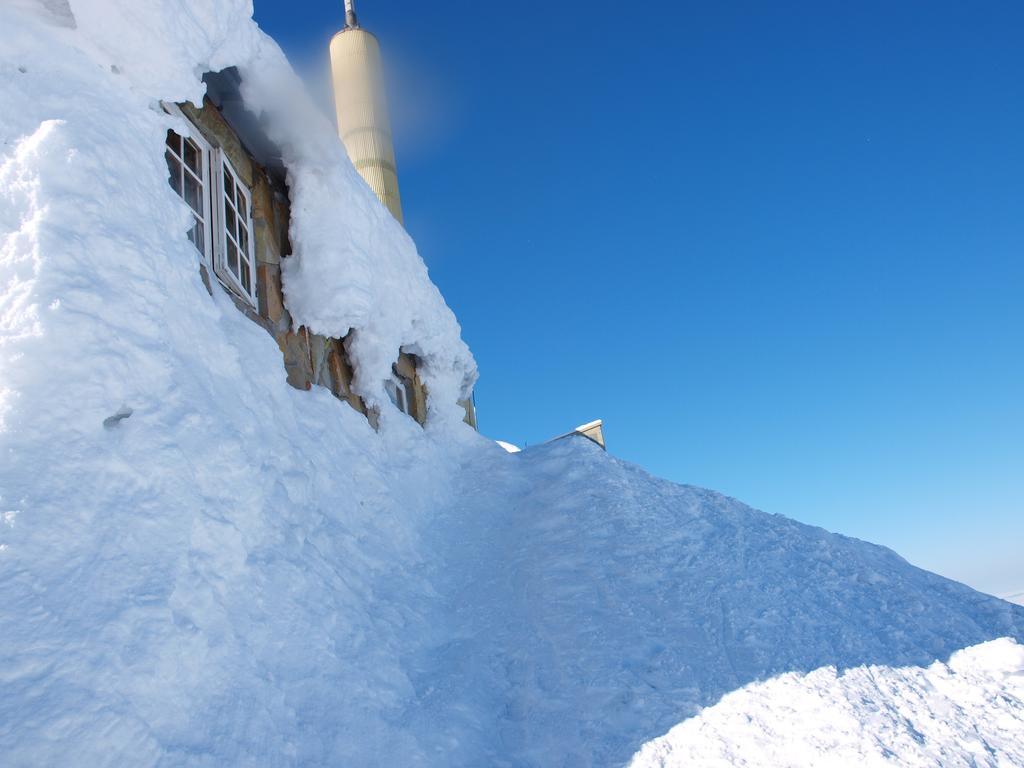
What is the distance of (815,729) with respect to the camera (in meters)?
2.81

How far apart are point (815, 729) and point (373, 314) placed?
4979 mm

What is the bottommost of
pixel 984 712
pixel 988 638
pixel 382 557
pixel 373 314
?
pixel 984 712

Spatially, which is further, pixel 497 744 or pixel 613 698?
pixel 613 698

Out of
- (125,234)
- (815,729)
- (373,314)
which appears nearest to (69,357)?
(125,234)

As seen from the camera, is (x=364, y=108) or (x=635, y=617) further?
(x=364, y=108)

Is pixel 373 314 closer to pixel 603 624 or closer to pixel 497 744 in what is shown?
pixel 603 624

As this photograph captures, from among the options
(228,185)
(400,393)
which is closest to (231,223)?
(228,185)

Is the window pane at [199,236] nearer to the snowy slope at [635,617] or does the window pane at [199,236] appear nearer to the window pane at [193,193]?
the window pane at [193,193]

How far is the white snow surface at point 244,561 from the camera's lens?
2.37 metres

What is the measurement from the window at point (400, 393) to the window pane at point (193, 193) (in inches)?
113

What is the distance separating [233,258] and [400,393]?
2784 millimetres

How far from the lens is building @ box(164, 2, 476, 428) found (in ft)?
15.8

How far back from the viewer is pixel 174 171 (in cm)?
468

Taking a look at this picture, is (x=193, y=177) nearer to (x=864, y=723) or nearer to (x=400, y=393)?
(x=400, y=393)
